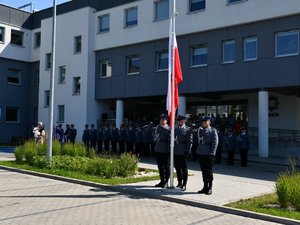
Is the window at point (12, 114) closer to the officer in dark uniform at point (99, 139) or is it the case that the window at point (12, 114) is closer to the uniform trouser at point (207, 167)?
the officer in dark uniform at point (99, 139)

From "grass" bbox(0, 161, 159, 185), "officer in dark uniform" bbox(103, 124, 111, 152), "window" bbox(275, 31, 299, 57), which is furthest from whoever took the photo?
"officer in dark uniform" bbox(103, 124, 111, 152)

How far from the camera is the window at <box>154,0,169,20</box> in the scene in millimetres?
29078

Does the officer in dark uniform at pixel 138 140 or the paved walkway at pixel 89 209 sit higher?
the officer in dark uniform at pixel 138 140

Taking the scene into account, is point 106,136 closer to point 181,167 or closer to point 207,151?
point 181,167

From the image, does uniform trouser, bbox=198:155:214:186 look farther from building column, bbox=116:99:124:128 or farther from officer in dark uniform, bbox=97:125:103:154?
building column, bbox=116:99:124:128

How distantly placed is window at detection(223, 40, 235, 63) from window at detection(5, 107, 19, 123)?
21.9 meters

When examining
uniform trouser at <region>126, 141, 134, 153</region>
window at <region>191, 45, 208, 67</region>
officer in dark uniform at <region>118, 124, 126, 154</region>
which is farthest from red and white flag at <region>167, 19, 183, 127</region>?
window at <region>191, 45, 208, 67</region>

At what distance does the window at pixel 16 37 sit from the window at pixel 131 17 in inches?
518

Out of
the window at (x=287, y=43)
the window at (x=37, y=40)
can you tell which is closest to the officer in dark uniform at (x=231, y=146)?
the window at (x=287, y=43)

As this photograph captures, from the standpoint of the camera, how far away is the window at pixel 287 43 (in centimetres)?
2280

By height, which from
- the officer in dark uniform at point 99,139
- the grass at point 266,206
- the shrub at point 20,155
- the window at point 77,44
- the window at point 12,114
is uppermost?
the window at point 77,44

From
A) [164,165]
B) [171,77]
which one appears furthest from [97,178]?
[171,77]

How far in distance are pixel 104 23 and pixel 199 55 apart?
963 cm

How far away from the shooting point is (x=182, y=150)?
12.2 m
